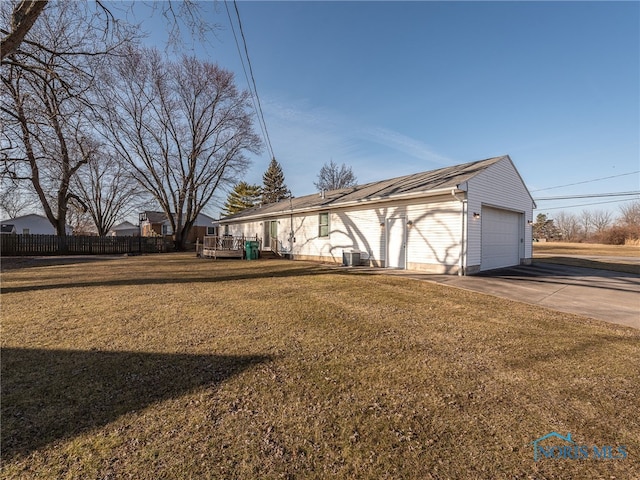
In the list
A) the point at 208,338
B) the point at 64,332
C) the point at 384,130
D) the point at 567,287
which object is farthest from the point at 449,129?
the point at 64,332

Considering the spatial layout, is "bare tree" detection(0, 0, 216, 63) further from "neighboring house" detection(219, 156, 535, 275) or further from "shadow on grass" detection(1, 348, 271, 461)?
"neighboring house" detection(219, 156, 535, 275)

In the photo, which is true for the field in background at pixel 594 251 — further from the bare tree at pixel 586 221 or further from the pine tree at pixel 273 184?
the bare tree at pixel 586 221

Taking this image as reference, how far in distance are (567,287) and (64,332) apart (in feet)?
36.1

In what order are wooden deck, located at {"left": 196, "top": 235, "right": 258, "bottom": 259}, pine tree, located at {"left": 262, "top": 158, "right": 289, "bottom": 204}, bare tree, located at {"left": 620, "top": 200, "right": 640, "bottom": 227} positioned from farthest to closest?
pine tree, located at {"left": 262, "top": 158, "right": 289, "bottom": 204}
bare tree, located at {"left": 620, "top": 200, "right": 640, "bottom": 227}
wooden deck, located at {"left": 196, "top": 235, "right": 258, "bottom": 259}

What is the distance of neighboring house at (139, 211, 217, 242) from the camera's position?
39.7 meters

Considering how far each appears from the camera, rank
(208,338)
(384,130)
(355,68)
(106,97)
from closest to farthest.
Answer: (208,338) → (106,97) → (355,68) → (384,130)

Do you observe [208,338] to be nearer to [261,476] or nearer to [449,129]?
[261,476]

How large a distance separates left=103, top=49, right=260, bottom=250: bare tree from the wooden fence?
2288 millimetres

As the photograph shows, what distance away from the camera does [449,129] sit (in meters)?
16.4

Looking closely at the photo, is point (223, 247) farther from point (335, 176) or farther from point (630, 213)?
point (630, 213)

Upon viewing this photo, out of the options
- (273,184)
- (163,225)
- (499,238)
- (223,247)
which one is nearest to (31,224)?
(163,225)

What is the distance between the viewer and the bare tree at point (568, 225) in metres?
58.4

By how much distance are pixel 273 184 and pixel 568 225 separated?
6032 cm
